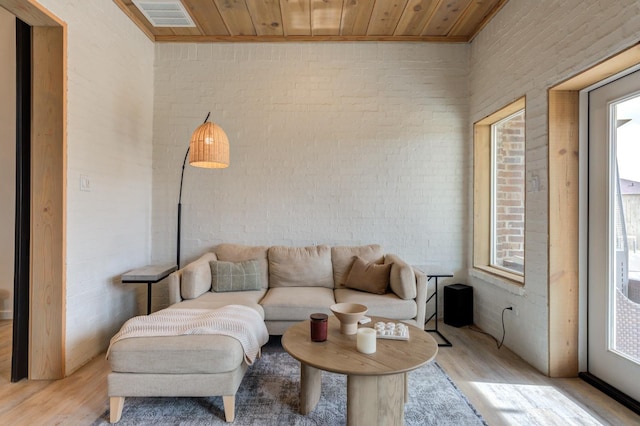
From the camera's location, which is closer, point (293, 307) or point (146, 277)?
point (293, 307)

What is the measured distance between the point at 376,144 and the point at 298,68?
1194 millimetres

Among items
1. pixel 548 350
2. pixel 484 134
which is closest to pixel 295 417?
pixel 548 350

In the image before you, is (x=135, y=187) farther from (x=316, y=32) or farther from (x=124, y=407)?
(x=316, y=32)

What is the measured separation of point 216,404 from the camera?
2.00 metres

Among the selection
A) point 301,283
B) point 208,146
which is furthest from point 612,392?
point 208,146

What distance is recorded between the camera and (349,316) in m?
1.90

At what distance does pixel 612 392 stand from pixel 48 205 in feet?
12.9

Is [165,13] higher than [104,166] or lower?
higher

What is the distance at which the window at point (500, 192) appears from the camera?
3.09 metres

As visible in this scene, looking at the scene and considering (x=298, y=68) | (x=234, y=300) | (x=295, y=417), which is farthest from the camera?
(x=298, y=68)

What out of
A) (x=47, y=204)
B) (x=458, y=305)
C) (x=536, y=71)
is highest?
(x=536, y=71)

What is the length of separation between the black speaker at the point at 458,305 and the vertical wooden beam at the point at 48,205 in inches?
132

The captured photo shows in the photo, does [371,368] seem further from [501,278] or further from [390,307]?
[501,278]

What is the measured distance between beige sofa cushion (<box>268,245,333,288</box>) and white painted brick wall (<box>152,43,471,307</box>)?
33 cm
